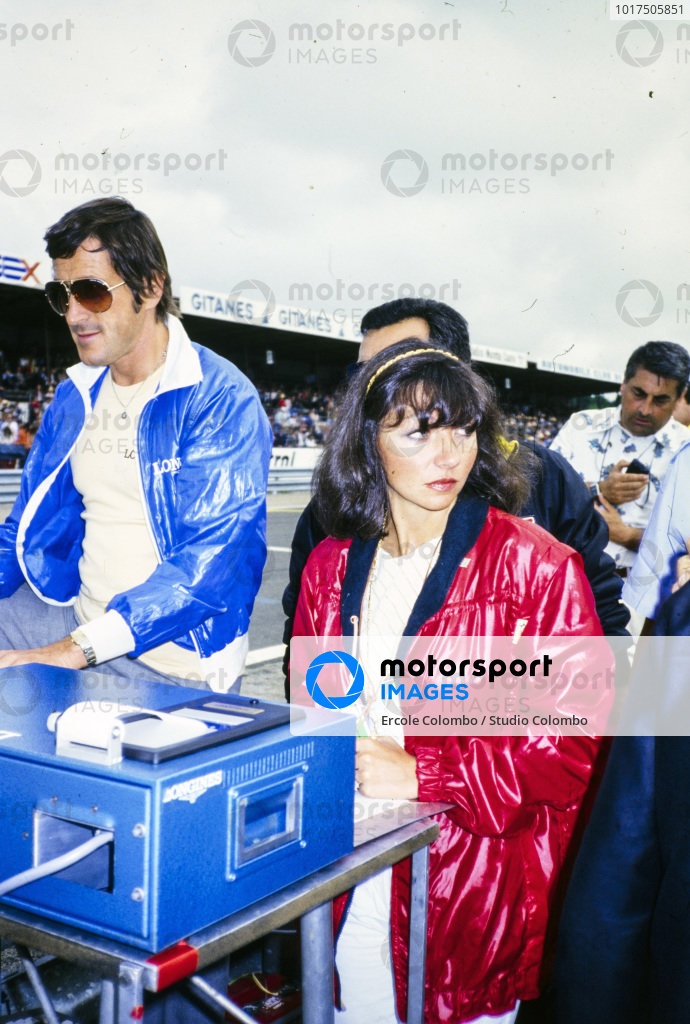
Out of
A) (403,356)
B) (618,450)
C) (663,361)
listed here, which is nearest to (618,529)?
(618,450)

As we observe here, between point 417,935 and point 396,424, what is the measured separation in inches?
44.3

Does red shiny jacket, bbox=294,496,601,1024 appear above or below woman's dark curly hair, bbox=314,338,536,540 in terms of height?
below

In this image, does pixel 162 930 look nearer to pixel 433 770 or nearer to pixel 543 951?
pixel 433 770

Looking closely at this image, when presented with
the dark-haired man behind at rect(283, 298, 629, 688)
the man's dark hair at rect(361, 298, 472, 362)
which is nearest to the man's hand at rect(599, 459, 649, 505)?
the dark-haired man behind at rect(283, 298, 629, 688)

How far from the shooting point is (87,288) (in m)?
2.40

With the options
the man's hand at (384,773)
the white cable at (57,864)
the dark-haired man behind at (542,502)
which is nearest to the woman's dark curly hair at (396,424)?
the dark-haired man behind at (542,502)

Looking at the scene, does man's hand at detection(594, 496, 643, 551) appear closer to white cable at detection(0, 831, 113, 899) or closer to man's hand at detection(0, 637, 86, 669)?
man's hand at detection(0, 637, 86, 669)

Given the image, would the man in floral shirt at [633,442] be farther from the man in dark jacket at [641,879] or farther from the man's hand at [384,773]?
the man in dark jacket at [641,879]

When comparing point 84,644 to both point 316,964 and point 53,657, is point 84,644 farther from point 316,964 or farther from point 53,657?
point 316,964

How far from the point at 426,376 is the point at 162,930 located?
4.41 feet

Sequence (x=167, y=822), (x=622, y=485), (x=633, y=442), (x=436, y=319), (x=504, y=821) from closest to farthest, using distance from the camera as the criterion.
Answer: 1. (x=167, y=822)
2. (x=504, y=821)
3. (x=436, y=319)
4. (x=622, y=485)
5. (x=633, y=442)

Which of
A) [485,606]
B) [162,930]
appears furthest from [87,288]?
[162,930]

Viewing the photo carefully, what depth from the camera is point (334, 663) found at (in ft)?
6.50

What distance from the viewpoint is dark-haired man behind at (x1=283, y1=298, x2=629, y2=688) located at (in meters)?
2.55
